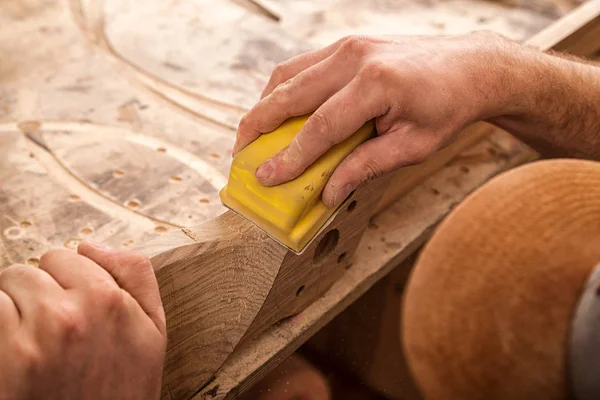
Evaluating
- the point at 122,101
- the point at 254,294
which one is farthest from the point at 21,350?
the point at 122,101

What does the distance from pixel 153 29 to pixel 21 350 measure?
1026 millimetres

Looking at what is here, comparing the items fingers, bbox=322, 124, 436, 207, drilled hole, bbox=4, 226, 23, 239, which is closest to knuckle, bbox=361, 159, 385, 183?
fingers, bbox=322, 124, 436, 207

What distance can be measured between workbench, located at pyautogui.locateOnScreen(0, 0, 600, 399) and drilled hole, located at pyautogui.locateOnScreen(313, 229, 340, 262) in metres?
0.12

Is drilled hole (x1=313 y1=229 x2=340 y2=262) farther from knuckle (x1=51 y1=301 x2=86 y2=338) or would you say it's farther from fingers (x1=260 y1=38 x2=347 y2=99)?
knuckle (x1=51 y1=301 x2=86 y2=338)

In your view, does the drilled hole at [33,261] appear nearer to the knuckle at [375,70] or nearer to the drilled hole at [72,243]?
the drilled hole at [72,243]

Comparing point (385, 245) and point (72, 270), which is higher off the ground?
point (72, 270)

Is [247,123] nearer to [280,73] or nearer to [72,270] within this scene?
[280,73]

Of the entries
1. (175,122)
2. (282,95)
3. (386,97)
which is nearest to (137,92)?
(175,122)

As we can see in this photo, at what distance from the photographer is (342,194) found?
81cm

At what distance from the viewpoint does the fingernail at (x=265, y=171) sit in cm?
78

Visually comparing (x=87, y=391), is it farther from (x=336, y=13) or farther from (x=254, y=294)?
(x=336, y=13)

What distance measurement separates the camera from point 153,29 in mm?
1461

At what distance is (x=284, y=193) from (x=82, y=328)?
0.29 meters

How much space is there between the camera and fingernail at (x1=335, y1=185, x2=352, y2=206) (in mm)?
803
